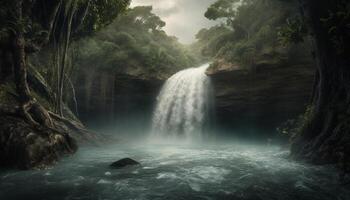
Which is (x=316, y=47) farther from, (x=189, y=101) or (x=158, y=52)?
(x=158, y=52)

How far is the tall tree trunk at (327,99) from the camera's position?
9.52m

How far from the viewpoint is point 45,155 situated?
33.3ft

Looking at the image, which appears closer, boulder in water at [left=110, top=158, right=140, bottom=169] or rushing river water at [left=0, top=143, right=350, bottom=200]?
rushing river water at [left=0, top=143, right=350, bottom=200]

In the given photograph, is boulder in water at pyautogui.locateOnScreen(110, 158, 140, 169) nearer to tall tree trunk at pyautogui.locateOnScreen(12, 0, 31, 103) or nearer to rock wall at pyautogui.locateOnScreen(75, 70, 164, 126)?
tall tree trunk at pyautogui.locateOnScreen(12, 0, 31, 103)

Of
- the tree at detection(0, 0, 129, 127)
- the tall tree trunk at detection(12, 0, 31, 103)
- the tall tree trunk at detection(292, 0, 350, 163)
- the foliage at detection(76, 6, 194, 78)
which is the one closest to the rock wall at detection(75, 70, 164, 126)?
the foliage at detection(76, 6, 194, 78)

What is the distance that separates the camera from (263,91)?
19.7m

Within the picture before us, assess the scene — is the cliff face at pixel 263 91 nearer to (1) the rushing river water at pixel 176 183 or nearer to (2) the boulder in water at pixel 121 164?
(1) the rushing river water at pixel 176 183

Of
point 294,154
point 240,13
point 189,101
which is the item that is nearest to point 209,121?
point 189,101

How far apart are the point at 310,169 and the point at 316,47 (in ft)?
15.1

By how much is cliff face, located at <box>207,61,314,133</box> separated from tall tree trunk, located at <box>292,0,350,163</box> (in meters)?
7.02

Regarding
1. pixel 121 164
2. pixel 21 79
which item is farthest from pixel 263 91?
pixel 21 79

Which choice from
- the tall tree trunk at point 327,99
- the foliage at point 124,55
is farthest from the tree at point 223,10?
the tall tree trunk at point 327,99

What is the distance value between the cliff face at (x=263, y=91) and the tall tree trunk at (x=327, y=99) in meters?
7.02

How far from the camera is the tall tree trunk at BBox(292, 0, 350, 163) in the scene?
31.2ft
